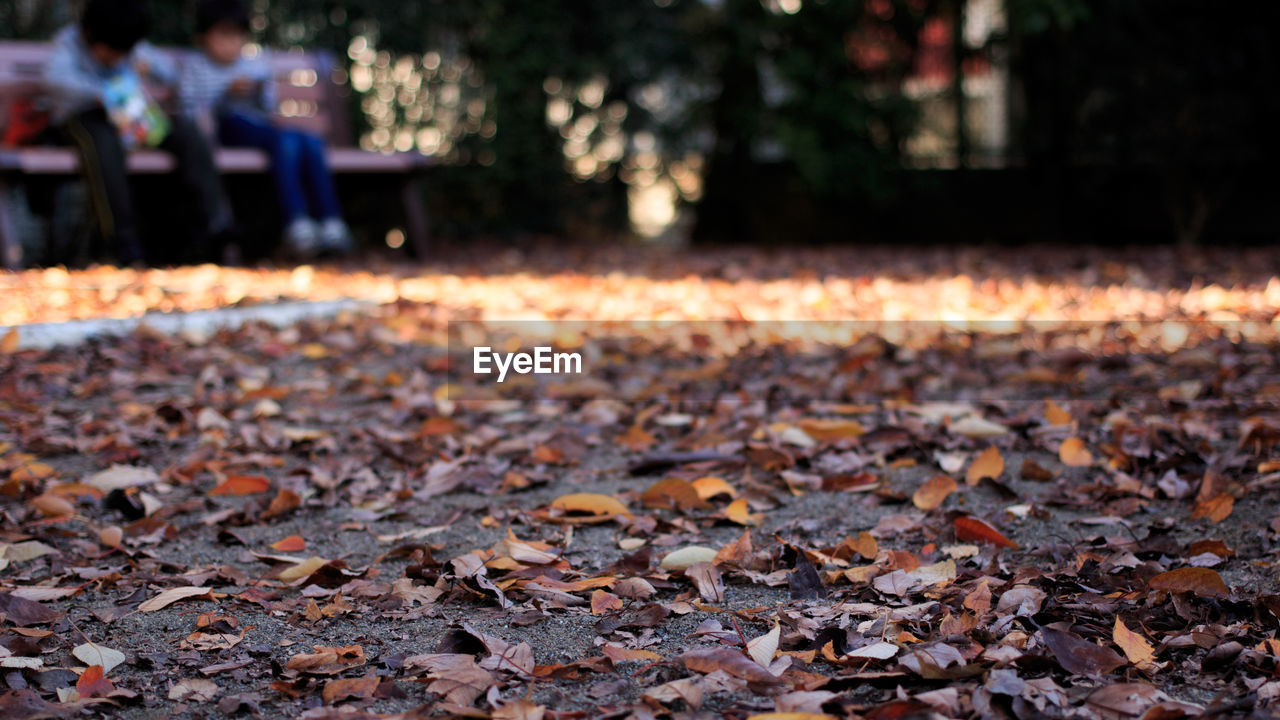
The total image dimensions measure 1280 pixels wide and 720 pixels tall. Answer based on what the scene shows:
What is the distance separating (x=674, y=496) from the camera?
2.15m

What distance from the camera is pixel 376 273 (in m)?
6.12

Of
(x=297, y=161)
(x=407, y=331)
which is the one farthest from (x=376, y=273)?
(x=407, y=331)

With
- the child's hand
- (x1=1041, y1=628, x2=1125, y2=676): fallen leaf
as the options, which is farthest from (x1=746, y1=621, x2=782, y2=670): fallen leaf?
the child's hand

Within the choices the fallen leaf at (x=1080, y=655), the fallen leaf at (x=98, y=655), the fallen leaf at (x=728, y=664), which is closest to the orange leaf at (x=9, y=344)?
the fallen leaf at (x=98, y=655)

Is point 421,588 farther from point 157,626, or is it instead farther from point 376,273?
point 376,273

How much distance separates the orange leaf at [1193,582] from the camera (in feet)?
5.13

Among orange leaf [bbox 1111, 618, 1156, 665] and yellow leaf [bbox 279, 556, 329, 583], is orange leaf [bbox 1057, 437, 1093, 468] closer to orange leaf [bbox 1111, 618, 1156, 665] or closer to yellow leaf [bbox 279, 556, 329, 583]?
orange leaf [bbox 1111, 618, 1156, 665]

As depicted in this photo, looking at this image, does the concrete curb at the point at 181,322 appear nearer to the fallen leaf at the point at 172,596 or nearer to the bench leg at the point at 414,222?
the fallen leaf at the point at 172,596

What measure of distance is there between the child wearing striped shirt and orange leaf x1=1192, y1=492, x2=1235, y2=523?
16.3 feet

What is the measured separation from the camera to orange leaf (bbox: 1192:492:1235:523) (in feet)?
6.42

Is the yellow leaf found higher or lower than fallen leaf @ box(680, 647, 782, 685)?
higher

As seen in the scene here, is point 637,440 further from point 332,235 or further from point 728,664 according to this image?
point 332,235

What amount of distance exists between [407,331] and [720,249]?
14.8 feet

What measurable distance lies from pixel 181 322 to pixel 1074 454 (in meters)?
2.91
